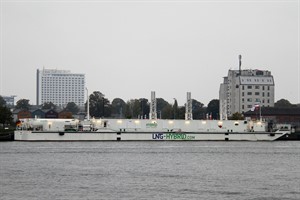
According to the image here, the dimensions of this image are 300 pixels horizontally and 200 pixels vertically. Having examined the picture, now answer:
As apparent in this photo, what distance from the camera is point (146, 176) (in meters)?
52.7

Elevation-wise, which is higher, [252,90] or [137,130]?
[252,90]

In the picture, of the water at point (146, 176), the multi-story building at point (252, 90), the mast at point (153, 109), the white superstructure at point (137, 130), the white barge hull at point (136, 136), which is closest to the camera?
the water at point (146, 176)

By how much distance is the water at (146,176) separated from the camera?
42.4 m

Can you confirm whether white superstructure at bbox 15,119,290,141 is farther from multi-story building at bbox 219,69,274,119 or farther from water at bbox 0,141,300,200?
multi-story building at bbox 219,69,274,119

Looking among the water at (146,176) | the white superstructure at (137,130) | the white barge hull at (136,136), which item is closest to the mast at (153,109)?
the white superstructure at (137,130)

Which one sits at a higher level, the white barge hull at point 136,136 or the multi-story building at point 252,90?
the multi-story building at point 252,90

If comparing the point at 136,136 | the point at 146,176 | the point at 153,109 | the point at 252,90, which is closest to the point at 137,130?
the point at 136,136

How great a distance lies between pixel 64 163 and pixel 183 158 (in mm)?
14511

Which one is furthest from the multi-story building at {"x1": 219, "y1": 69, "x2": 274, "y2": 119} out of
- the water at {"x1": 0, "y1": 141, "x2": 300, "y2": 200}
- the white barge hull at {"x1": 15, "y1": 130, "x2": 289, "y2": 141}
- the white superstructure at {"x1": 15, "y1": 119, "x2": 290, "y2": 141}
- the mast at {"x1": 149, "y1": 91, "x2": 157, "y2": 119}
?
the water at {"x1": 0, "y1": 141, "x2": 300, "y2": 200}

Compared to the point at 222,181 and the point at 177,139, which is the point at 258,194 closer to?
the point at 222,181

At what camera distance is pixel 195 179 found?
50.5m

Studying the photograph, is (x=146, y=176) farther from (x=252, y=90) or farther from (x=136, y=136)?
(x=252, y=90)

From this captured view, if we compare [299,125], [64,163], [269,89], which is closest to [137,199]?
[64,163]

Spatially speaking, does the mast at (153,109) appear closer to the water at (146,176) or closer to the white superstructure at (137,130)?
the white superstructure at (137,130)
